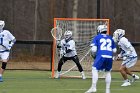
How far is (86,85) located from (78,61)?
2078 millimetres

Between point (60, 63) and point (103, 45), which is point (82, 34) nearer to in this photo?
point (60, 63)

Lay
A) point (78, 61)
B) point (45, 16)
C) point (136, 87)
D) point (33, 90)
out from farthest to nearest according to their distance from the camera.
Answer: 1. point (45, 16)
2. point (78, 61)
3. point (136, 87)
4. point (33, 90)

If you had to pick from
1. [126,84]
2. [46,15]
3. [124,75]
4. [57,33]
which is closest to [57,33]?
[57,33]

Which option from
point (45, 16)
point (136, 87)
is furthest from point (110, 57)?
point (45, 16)

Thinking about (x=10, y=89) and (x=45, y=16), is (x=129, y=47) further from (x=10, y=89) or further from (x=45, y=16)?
(x=45, y=16)

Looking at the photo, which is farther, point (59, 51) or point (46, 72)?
point (46, 72)

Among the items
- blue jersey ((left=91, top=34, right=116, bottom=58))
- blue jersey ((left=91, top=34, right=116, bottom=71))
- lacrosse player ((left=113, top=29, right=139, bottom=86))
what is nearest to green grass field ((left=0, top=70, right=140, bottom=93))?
lacrosse player ((left=113, top=29, right=139, bottom=86))

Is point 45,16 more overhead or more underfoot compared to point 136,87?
more overhead

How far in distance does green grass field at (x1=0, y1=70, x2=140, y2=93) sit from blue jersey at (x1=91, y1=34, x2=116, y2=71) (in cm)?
114

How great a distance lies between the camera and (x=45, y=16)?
3559 centimetres

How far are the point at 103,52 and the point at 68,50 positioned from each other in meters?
4.25

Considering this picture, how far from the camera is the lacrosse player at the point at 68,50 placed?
17938 mm

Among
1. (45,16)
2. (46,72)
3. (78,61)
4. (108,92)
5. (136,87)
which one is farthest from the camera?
(45,16)

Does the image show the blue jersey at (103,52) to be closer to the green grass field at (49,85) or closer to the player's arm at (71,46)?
the green grass field at (49,85)
